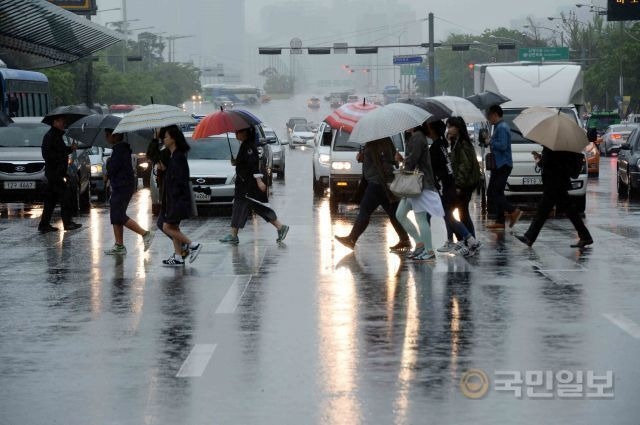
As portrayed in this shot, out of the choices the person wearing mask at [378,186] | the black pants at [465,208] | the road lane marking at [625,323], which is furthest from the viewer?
the black pants at [465,208]

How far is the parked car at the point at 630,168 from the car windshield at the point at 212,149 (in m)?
7.75

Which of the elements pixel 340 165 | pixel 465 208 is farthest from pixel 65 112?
pixel 465 208

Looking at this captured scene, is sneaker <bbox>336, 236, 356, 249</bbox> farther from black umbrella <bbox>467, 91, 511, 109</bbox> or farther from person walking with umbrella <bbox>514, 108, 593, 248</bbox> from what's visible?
black umbrella <bbox>467, 91, 511, 109</bbox>

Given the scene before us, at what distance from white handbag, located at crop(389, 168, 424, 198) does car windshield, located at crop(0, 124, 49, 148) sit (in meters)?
12.7

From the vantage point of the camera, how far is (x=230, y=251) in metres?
17.7

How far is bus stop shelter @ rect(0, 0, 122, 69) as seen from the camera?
2014 inches

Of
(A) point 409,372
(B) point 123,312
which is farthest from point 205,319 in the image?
(A) point 409,372

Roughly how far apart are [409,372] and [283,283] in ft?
16.8

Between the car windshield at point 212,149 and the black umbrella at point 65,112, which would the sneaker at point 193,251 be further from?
the car windshield at point 212,149

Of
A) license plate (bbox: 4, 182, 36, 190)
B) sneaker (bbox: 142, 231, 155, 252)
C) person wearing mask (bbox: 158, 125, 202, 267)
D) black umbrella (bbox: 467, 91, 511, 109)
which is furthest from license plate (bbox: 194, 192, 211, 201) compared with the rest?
person wearing mask (bbox: 158, 125, 202, 267)

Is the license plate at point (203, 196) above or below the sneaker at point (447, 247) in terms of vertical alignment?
below

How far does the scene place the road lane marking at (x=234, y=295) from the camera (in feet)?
40.2

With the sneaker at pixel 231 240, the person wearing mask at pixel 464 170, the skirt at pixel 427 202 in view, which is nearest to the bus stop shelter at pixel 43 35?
the sneaker at pixel 231 240

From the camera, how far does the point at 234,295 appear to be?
1323cm
